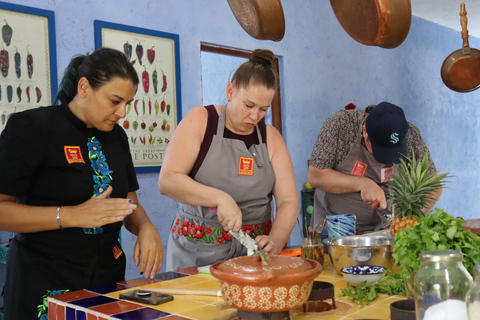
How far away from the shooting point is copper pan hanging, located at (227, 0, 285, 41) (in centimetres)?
158

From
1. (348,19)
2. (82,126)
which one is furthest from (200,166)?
(348,19)

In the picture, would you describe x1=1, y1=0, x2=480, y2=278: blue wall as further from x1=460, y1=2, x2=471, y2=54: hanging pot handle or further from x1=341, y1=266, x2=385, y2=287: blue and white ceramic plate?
x1=341, y1=266, x2=385, y2=287: blue and white ceramic plate

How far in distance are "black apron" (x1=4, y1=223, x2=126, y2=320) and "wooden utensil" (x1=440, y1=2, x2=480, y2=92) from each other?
10.9ft

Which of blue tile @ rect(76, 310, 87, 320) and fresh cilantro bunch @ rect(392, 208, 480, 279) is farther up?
fresh cilantro bunch @ rect(392, 208, 480, 279)

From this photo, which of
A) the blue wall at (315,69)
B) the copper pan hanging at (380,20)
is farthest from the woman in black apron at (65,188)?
the blue wall at (315,69)

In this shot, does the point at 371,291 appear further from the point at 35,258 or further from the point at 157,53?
the point at 157,53

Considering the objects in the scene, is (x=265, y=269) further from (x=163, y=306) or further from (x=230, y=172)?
(x=230, y=172)

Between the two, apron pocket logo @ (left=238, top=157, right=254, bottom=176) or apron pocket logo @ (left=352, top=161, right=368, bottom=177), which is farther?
apron pocket logo @ (left=352, top=161, right=368, bottom=177)

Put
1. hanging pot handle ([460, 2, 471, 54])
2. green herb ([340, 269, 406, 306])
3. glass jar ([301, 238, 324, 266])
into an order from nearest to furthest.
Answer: green herb ([340, 269, 406, 306]) → glass jar ([301, 238, 324, 266]) → hanging pot handle ([460, 2, 471, 54])

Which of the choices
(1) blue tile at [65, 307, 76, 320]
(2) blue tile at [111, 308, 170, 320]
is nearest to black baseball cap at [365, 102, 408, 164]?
(2) blue tile at [111, 308, 170, 320]

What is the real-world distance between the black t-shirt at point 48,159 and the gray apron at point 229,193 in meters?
0.42

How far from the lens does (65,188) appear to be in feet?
5.86

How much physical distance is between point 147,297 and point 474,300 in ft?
3.02

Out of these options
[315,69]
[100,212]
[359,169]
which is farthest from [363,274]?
[315,69]
